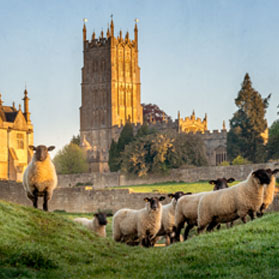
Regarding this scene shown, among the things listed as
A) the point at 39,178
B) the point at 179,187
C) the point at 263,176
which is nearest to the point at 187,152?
the point at 179,187

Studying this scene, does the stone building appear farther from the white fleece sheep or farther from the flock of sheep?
the white fleece sheep

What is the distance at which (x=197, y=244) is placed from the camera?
562 inches

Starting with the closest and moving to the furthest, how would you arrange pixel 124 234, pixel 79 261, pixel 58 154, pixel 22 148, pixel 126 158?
pixel 79 261, pixel 124 234, pixel 126 158, pixel 22 148, pixel 58 154

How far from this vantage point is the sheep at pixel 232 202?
17500 mm

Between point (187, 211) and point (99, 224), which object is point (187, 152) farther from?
point (187, 211)

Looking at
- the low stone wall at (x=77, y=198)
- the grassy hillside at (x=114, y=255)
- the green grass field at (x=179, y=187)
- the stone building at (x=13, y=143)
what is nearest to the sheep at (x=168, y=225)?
the grassy hillside at (x=114, y=255)

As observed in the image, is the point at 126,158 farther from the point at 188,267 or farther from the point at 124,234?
the point at 188,267

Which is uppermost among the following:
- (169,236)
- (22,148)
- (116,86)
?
(116,86)

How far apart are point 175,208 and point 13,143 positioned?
5620cm

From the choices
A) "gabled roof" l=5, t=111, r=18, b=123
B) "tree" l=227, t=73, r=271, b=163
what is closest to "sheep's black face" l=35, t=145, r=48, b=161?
"tree" l=227, t=73, r=271, b=163

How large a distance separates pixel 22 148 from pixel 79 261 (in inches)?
2525

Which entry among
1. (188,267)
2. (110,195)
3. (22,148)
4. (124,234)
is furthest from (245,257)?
(22,148)

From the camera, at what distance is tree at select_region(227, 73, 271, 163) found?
233ft

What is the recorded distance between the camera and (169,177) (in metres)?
61.7
